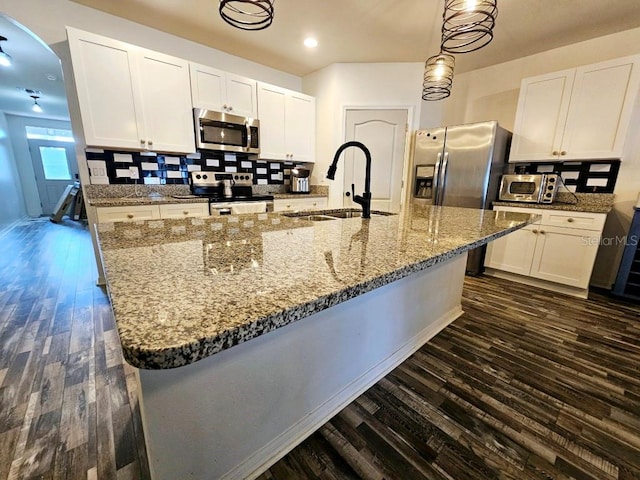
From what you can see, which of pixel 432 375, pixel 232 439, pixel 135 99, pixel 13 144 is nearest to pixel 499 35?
pixel 432 375

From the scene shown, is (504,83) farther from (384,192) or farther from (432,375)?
(432,375)

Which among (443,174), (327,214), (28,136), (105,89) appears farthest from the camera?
(28,136)

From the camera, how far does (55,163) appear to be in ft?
23.1

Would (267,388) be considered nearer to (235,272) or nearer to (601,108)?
(235,272)

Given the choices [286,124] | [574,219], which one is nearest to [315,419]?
[574,219]

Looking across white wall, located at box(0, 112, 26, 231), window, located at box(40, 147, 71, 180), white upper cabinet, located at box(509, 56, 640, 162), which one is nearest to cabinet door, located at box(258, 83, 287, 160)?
white upper cabinet, located at box(509, 56, 640, 162)

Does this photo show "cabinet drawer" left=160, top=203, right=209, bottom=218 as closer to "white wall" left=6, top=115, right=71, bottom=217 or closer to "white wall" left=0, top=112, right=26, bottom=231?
"white wall" left=0, top=112, right=26, bottom=231

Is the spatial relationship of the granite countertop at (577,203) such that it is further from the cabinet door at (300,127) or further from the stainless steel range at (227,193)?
the stainless steel range at (227,193)

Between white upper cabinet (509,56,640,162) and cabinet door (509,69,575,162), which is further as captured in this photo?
cabinet door (509,69,575,162)

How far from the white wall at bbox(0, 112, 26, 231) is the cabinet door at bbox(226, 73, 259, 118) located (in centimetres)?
589

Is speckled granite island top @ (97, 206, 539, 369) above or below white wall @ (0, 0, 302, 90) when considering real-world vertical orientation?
below

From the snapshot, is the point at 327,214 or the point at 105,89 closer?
the point at 327,214

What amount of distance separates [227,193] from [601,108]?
373 cm

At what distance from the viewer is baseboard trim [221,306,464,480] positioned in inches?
37.9
